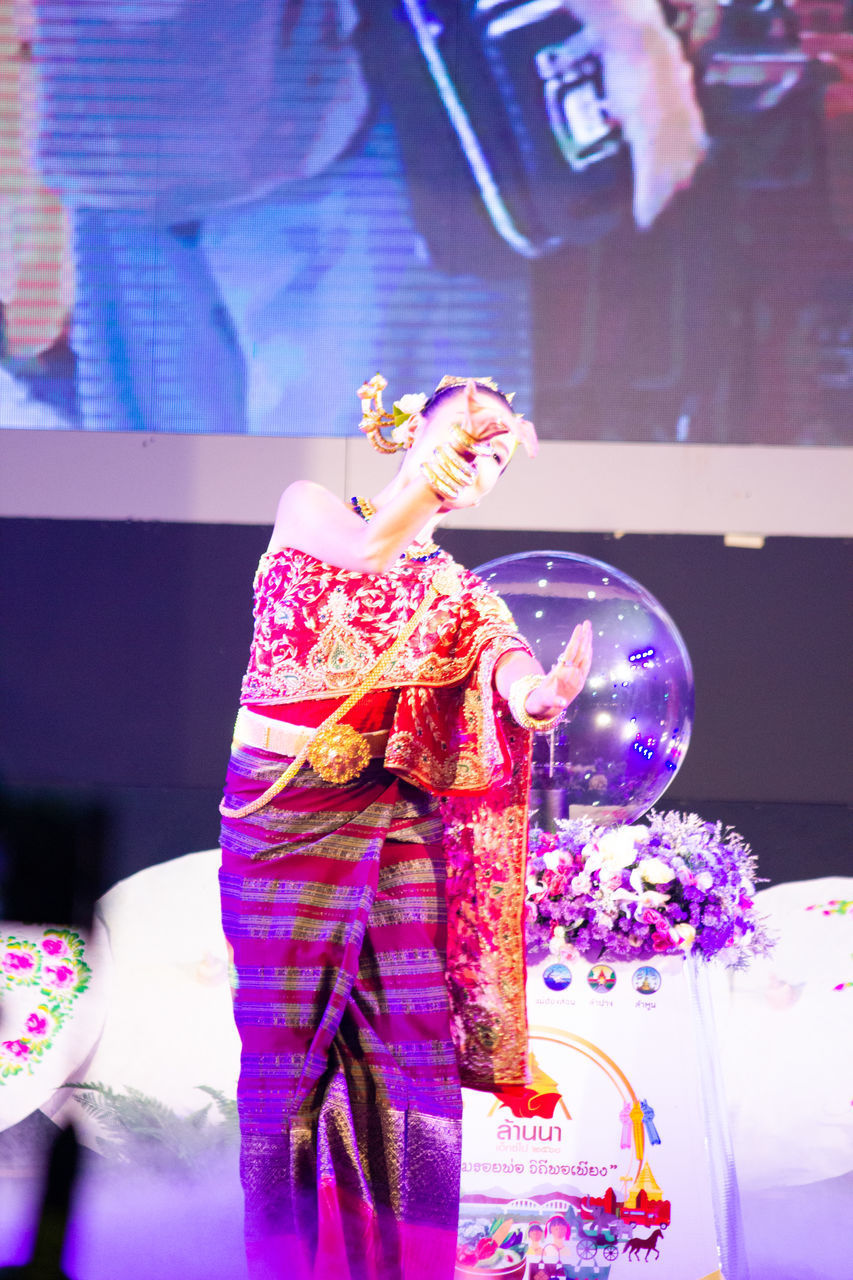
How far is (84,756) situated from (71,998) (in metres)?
1.00

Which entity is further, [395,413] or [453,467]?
[395,413]

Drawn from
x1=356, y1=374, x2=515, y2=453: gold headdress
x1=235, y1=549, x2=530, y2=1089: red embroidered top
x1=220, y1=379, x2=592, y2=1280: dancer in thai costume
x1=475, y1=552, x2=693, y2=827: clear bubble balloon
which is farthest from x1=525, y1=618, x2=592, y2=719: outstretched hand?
x1=475, y1=552, x2=693, y2=827: clear bubble balloon

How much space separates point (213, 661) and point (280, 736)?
7.16 feet

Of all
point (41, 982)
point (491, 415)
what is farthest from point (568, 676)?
point (41, 982)

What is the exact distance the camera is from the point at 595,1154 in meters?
2.47

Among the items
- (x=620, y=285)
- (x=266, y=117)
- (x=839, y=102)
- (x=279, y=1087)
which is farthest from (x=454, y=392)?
(x=839, y=102)

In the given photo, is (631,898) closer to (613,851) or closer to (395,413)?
(613,851)

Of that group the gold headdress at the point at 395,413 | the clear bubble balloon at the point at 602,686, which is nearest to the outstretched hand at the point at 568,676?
the gold headdress at the point at 395,413

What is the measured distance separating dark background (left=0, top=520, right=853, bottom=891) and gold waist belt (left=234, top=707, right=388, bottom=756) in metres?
1.96

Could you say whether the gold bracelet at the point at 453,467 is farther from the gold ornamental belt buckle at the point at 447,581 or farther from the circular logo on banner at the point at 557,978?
the circular logo on banner at the point at 557,978

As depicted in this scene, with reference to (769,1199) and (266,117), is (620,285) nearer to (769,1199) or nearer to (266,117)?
(266,117)

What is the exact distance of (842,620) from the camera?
4.15 metres

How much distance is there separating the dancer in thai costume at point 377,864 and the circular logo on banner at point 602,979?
0.43m

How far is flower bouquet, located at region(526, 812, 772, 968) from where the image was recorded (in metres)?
2.51
